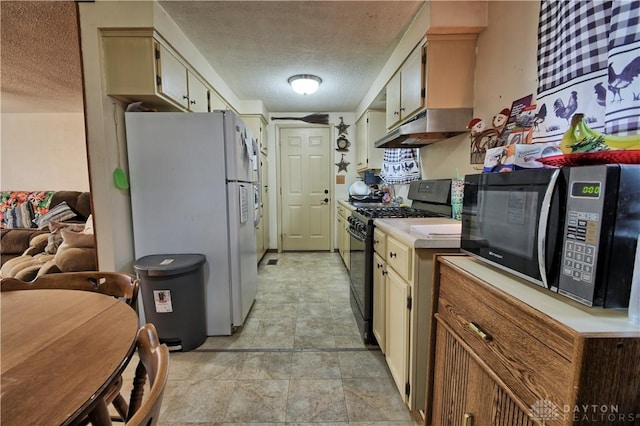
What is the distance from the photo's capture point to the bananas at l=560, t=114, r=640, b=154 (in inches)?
25.9

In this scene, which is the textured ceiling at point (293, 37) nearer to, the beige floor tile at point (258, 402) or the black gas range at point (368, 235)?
the black gas range at point (368, 235)

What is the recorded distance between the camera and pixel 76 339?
2.48 feet

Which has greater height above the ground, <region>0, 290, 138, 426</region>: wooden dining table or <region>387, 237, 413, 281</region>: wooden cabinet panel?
<region>387, 237, 413, 281</region>: wooden cabinet panel

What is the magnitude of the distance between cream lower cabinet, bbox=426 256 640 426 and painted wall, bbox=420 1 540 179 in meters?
1.07

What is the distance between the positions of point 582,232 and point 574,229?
0.02 meters

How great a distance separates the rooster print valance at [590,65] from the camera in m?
0.79

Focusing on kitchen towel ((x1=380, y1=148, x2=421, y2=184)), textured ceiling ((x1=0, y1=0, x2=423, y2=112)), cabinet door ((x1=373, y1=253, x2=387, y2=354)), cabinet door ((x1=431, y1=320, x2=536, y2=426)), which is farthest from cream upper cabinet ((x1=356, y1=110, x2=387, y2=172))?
cabinet door ((x1=431, y1=320, x2=536, y2=426))

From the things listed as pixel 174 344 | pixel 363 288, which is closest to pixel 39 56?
pixel 174 344

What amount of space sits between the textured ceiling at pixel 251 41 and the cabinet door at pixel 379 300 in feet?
5.61

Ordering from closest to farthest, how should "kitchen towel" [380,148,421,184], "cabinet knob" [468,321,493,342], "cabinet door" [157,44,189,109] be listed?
"cabinet knob" [468,321,493,342] < "cabinet door" [157,44,189,109] < "kitchen towel" [380,148,421,184]

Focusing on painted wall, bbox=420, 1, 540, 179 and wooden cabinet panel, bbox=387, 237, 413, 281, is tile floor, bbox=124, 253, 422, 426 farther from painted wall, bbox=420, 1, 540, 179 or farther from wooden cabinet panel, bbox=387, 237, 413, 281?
painted wall, bbox=420, 1, 540, 179

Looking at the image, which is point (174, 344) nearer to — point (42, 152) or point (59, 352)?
point (59, 352)

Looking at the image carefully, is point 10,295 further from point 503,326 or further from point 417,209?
point 417,209

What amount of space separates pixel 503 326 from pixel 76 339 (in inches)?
44.4
